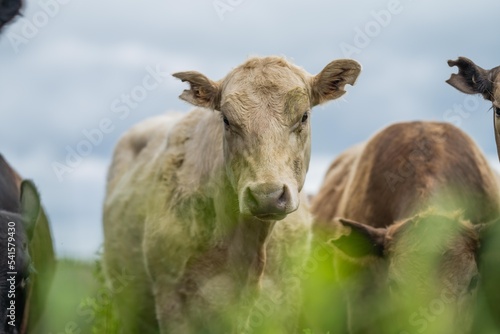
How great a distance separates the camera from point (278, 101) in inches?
279

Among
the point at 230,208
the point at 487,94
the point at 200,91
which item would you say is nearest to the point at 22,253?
the point at 230,208

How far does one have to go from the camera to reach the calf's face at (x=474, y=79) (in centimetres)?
833

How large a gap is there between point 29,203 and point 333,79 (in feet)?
8.02

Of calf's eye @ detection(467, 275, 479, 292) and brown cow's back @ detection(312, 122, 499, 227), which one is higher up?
brown cow's back @ detection(312, 122, 499, 227)

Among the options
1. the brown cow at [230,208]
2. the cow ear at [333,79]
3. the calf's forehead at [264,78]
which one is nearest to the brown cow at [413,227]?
the brown cow at [230,208]

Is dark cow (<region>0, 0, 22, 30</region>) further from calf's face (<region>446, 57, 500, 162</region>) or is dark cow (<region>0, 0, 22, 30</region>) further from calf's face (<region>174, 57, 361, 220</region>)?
calf's face (<region>446, 57, 500, 162</region>)

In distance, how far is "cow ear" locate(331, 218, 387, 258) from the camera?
836 cm

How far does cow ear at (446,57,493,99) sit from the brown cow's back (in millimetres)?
1027

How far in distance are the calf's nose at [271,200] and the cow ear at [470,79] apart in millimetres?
2620

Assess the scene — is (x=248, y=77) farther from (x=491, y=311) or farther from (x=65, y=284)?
(x=65, y=284)

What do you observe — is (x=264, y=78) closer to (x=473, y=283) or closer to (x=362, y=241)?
(x=362, y=241)

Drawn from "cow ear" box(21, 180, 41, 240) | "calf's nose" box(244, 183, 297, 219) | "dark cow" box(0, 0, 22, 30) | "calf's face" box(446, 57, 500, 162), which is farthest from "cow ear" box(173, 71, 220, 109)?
"calf's face" box(446, 57, 500, 162)

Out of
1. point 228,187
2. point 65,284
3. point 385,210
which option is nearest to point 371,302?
point 385,210

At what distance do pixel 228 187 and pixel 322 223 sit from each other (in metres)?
3.81
